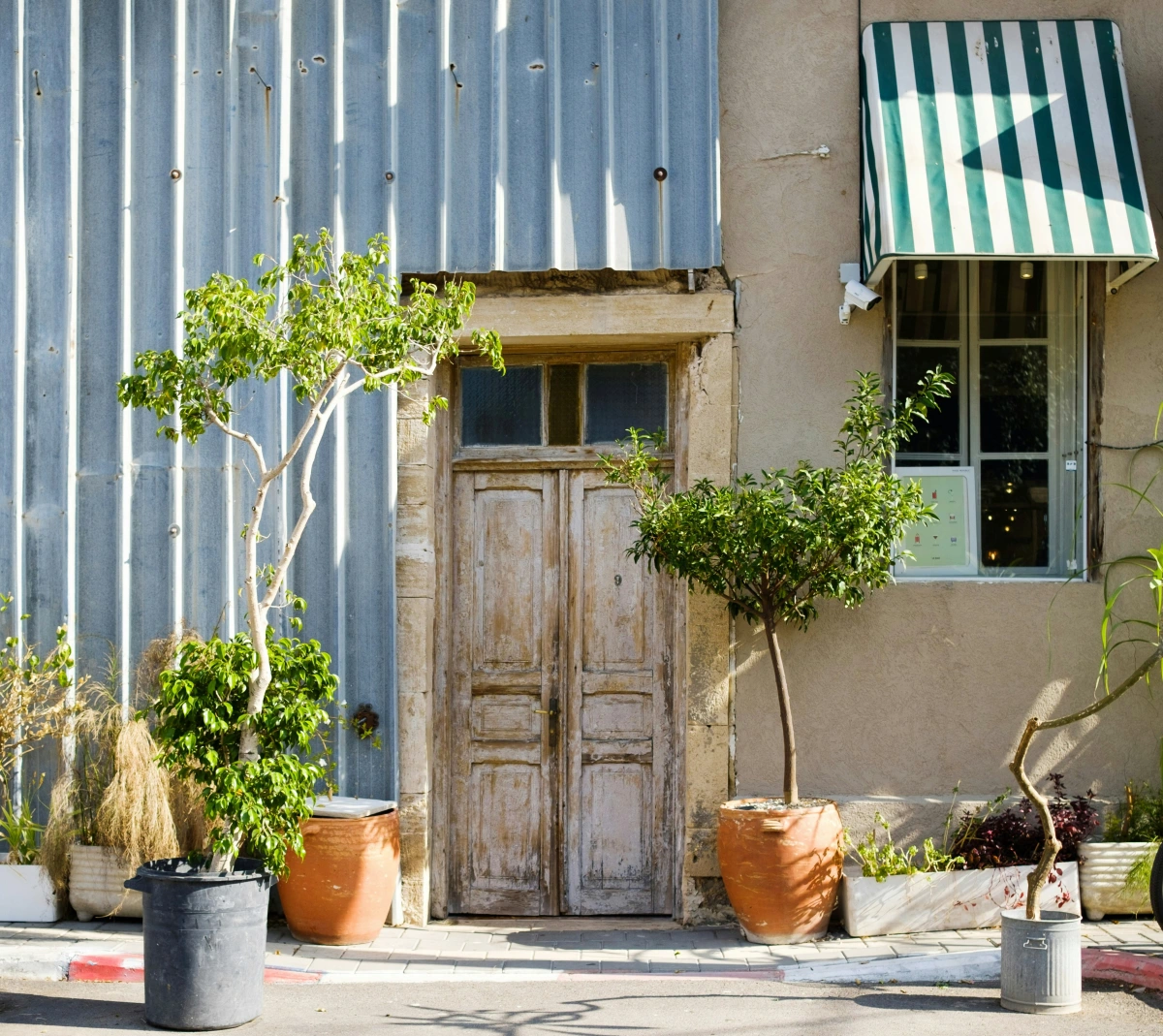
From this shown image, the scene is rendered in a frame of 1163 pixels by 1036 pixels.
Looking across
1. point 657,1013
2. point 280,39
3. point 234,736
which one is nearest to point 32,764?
point 234,736

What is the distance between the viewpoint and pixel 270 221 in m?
6.91

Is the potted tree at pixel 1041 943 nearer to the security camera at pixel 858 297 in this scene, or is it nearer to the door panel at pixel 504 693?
the security camera at pixel 858 297

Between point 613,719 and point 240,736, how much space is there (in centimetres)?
232

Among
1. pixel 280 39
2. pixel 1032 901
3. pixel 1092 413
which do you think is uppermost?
pixel 280 39

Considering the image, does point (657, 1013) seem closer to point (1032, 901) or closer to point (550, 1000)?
point (550, 1000)

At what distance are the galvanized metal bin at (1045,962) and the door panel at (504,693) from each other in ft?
8.65

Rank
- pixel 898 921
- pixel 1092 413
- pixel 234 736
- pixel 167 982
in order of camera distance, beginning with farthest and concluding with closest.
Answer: pixel 1092 413 < pixel 898 921 < pixel 234 736 < pixel 167 982

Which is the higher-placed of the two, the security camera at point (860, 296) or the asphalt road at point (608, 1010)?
the security camera at point (860, 296)

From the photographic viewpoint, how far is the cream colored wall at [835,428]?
663cm

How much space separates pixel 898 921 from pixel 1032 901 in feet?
3.81

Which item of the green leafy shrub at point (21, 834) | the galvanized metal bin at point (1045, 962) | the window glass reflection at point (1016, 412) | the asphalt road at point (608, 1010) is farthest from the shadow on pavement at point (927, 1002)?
the green leafy shrub at point (21, 834)

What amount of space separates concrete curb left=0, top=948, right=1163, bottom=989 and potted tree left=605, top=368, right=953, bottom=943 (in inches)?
16.7

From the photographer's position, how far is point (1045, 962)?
516 centimetres

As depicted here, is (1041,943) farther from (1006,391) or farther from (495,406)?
(495,406)
